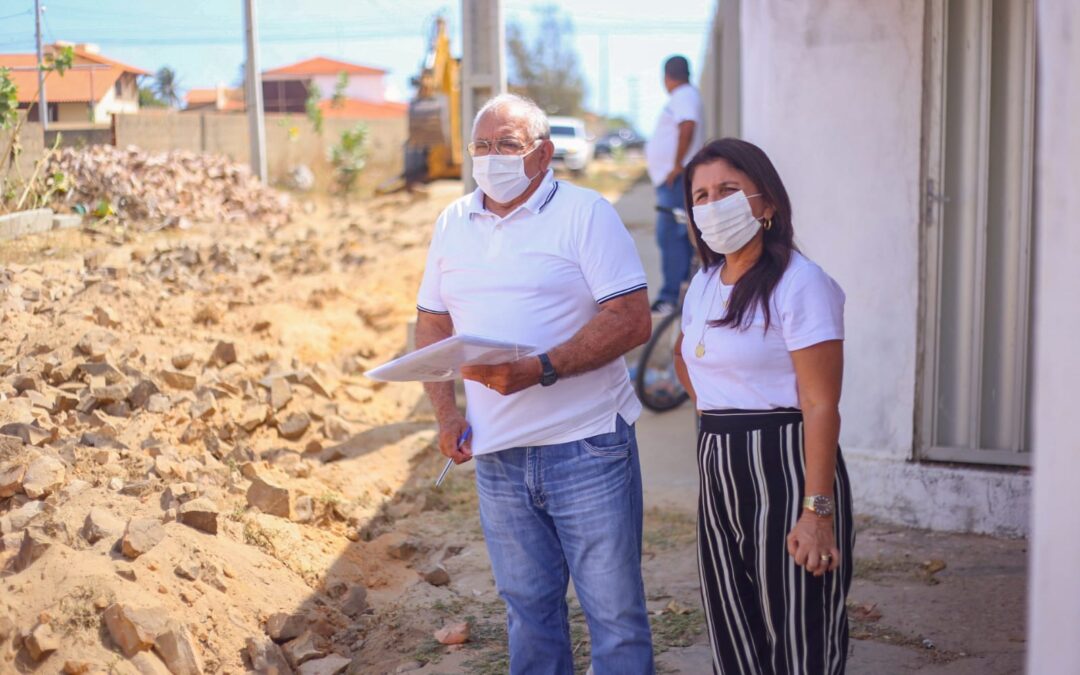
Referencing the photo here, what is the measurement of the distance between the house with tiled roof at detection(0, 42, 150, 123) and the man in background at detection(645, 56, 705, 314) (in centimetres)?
376

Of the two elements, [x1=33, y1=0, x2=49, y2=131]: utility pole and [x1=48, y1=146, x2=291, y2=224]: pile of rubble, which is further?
[x1=48, y1=146, x2=291, y2=224]: pile of rubble

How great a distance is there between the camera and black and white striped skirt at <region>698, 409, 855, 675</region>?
280 centimetres

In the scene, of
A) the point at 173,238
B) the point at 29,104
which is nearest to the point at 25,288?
the point at 29,104

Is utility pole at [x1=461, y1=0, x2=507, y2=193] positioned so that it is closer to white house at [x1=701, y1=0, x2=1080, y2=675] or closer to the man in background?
the man in background

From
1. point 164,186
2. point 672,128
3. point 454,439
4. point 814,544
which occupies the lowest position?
point 814,544

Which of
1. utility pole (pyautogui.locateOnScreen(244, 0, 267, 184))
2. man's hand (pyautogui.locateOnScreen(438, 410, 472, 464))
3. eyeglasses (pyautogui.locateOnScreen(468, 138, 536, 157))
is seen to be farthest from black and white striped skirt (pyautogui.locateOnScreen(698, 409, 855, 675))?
utility pole (pyautogui.locateOnScreen(244, 0, 267, 184))

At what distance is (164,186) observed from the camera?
981cm

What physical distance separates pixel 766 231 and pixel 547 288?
599 millimetres

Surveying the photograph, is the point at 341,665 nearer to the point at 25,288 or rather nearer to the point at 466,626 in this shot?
the point at 466,626

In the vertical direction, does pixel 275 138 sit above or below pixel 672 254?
above

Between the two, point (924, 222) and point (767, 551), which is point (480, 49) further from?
point (767, 551)

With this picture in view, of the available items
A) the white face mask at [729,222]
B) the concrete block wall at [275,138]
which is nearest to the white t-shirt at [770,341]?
the white face mask at [729,222]

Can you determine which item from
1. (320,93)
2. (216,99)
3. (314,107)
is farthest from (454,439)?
(320,93)

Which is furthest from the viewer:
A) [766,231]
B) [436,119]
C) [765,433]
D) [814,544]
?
A: [436,119]
